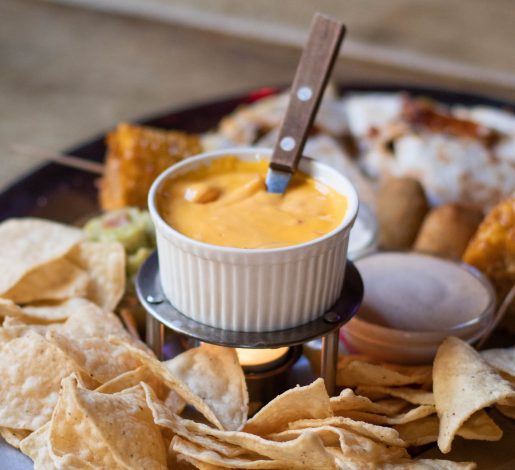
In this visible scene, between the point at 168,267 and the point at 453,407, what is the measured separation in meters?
0.61

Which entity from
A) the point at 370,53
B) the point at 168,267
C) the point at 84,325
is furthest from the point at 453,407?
the point at 370,53

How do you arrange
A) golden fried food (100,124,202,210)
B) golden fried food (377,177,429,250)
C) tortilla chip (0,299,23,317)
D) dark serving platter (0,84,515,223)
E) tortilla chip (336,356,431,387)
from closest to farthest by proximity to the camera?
tortilla chip (336,356,431,387)
tortilla chip (0,299,23,317)
golden fried food (100,124,202,210)
golden fried food (377,177,429,250)
dark serving platter (0,84,515,223)

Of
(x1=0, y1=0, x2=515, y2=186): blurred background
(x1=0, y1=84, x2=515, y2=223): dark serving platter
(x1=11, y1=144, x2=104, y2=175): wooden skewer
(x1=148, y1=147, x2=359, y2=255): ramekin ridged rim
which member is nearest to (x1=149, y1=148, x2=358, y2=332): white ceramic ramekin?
(x1=148, y1=147, x2=359, y2=255): ramekin ridged rim

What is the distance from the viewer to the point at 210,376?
Answer: 1.50m

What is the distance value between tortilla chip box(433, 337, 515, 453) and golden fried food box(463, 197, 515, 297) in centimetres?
39

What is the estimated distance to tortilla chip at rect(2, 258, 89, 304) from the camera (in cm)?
180

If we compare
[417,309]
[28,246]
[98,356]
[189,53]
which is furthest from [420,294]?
[189,53]

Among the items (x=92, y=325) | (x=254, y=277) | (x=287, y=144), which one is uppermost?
(x=287, y=144)

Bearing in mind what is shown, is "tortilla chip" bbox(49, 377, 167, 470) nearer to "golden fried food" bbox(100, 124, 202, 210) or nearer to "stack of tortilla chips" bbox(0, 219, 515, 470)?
"stack of tortilla chips" bbox(0, 219, 515, 470)

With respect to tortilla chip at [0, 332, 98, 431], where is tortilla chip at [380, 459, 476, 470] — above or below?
above

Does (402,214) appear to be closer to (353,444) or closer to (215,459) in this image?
(353,444)

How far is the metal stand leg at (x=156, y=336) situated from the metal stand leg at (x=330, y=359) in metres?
0.35

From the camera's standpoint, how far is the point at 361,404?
4.79ft

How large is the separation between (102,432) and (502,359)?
0.86 m
